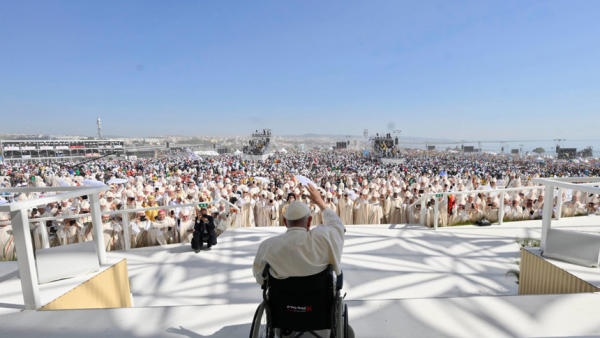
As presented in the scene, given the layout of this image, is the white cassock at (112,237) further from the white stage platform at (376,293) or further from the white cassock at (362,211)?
the white cassock at (362,211)

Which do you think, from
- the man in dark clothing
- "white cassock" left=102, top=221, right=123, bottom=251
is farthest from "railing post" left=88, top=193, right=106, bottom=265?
"white cassock" left=102, top=221, right=123, bottom=251

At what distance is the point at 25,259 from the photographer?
83.1 inches

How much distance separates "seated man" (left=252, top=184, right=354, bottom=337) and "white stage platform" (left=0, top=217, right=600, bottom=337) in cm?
74

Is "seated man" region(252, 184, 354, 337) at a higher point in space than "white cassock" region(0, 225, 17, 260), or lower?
higher

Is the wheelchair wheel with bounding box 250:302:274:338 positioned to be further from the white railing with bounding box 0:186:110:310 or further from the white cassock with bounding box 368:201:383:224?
the white cassock with bounding box 368:201:383:224

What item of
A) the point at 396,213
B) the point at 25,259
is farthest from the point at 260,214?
the point at 25,259

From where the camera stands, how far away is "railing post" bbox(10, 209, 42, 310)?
2.03m

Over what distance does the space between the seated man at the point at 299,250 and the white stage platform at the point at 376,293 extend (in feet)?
2.42

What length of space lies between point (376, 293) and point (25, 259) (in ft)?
10.6

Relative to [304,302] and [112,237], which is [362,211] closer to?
[112,237]

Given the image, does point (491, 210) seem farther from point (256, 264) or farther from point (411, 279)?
point (256, 264)

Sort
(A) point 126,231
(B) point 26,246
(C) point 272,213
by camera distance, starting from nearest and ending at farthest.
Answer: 1. (B) point 26,246
2. (A) point 126,231
3. (C) point 272,213

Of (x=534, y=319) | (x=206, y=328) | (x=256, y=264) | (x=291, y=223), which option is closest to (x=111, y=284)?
(x=206, y=328)

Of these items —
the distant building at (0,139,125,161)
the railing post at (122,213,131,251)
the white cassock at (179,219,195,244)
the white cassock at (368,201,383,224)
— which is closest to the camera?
the railing post at (122,213,131,251)
